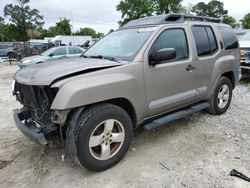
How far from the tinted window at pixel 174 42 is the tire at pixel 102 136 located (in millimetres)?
1176

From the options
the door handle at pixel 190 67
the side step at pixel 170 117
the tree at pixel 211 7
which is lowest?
the side step at pixel 170 117

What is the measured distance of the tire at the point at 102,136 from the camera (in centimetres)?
297

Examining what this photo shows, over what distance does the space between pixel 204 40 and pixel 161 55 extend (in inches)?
61.5

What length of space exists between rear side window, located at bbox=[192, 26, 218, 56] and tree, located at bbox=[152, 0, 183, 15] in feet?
140

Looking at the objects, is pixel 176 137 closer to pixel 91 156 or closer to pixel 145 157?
pixel 145 157

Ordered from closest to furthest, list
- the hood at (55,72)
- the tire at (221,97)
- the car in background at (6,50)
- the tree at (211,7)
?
the hood at (55,72) → the tire at (221,97) → the car in background at (6,50) → the tree at (211,7)

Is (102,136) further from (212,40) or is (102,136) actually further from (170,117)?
(212,40)

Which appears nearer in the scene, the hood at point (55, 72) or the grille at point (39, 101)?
the hood at point (55, 72)

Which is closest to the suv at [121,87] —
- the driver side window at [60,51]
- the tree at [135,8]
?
the driver side window at [60,51]

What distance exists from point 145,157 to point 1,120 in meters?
3.48

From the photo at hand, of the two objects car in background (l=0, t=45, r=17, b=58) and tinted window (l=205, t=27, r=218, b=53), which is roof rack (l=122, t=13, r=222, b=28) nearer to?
tinted window (l=205, t=27, r=218, b=53)

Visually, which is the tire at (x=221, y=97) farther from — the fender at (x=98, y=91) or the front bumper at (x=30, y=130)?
the front bumper at (x=30, y=130)

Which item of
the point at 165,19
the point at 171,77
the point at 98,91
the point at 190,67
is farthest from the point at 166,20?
the point at 98,91

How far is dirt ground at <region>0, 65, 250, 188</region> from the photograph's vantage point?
310cm
